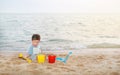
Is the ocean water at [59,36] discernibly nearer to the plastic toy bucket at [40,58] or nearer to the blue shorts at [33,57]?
the blue shorts at [33,57]

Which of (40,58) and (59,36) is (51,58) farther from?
(59,36)

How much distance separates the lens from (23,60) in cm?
379

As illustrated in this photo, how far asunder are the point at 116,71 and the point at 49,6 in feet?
54.7

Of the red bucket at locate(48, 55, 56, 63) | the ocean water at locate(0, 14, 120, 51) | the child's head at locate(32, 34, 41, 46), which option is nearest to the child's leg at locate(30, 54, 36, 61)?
the child's head at locate(32, 34, 41, 46)

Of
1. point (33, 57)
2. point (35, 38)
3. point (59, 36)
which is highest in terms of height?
point (35, 38)

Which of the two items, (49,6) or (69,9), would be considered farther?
(49,6)

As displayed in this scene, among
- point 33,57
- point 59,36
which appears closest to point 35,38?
point 33,57

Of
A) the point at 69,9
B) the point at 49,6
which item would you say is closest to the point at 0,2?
the point at 49,6

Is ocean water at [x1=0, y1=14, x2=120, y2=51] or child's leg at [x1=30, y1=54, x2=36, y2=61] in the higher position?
child's leg at [x1=30, y1=54, x2=36, y2=61]

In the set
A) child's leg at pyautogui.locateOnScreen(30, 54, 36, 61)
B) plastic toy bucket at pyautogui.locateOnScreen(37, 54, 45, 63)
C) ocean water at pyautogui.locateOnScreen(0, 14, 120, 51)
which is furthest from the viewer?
ocean water at pyautogui.locateOnScreen(0, 14, 120, 51)

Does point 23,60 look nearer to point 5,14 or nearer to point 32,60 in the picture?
point 32,60

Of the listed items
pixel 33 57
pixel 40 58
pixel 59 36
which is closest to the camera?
pixel 40 58

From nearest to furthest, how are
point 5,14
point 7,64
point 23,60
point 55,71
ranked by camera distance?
point 55,71
point 7,64
point 23,60
point 5,14

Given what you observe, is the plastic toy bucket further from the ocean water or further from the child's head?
the ocean water
